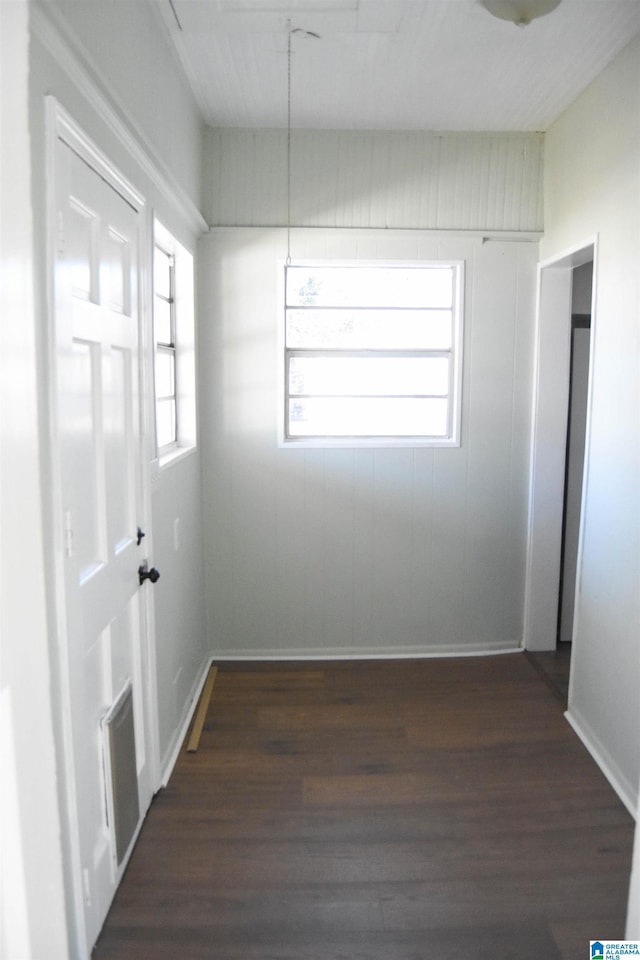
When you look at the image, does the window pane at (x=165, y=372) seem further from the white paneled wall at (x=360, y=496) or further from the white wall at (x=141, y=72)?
the white wall at (x=141, y=72)

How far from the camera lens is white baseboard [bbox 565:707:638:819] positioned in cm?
241

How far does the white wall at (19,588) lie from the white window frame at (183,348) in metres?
2.07

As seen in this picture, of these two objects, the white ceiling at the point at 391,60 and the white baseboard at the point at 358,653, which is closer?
the white ceiling at the point at 391,60

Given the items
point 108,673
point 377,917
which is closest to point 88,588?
point 108,673

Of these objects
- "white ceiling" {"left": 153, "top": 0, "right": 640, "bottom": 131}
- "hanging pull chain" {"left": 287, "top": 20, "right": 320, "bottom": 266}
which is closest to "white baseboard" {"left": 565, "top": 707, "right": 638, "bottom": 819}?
"hanging pull chain" {"left": 287, "top": 20, "right": 320, "bottom": 266}

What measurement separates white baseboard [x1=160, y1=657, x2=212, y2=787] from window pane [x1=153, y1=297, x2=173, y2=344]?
5.69 ft

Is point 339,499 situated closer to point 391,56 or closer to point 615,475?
point 615,475

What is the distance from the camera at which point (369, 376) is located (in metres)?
3.64

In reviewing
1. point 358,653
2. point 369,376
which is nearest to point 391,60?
point 369,376

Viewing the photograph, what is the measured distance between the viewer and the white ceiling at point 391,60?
7.73 feet

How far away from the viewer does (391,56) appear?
2.68m

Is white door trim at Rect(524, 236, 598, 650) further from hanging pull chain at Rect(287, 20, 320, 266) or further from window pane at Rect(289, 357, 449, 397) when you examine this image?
hanging pull chain at Rect(287, 20, 320, 266)

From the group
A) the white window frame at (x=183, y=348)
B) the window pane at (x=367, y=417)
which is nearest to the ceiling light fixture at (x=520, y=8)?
the white window frame at (x=183, y=348)

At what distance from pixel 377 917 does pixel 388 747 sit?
0.92 meters
